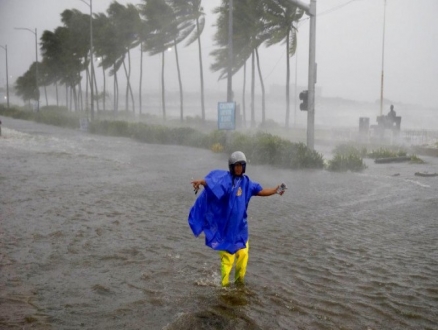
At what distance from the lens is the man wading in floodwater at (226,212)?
5277mm

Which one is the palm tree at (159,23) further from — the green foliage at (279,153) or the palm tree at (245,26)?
the green foliage at (279,153)

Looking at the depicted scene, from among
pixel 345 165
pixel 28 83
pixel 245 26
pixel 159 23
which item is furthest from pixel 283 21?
pixel 28 83

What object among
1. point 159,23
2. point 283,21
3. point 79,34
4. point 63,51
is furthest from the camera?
point 63,51

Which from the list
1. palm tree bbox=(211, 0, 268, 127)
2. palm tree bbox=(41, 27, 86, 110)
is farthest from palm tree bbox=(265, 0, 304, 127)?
palm tree bbox=(41, 27, 86, 110)

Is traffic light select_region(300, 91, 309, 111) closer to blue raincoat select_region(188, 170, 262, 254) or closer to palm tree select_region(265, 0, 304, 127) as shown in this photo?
blue raincoat select_region(188, 170, 262, 254)

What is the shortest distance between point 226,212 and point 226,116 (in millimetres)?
15551

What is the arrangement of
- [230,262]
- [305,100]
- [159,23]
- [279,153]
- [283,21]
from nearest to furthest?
[230,262], [305,100], [279,153], [283,21], [159,23]

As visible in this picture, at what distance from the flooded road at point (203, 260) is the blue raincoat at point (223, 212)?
62 centimetres

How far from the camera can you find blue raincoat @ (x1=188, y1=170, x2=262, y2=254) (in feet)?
17.3

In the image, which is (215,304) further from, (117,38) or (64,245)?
(117,38)

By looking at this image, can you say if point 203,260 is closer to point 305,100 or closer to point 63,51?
point 305,100

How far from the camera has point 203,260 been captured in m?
6.73

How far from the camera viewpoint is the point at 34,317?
15.6ft

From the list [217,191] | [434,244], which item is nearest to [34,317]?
[217,191]
